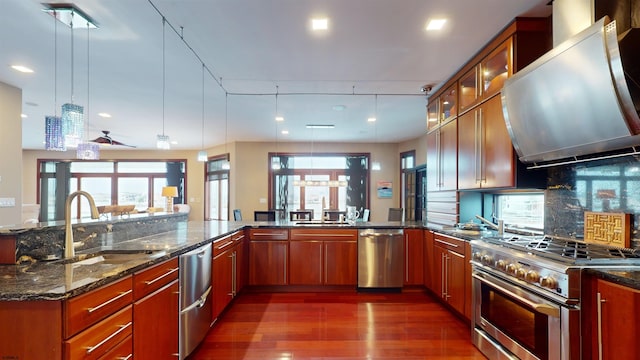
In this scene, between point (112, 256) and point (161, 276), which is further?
point (112, 256)

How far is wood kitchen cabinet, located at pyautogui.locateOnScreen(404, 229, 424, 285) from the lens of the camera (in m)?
3.90

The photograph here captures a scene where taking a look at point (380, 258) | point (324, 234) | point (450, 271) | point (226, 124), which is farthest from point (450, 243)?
point (226, 124)

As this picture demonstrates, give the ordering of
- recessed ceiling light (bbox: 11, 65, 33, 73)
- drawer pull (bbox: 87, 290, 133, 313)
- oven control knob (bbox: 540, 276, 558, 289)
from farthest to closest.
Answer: recessed ceiling light (bbox: 11, 65, 33, 73) → oven control knob (bbox: 540, 276, 558, 289) → drawer pull (bbox: 87, 290, 133, 313)

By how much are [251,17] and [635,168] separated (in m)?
2.85

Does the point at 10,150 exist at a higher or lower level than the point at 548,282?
higher

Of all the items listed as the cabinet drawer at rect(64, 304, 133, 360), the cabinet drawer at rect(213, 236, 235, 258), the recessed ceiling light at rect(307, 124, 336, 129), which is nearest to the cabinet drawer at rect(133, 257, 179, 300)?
the cabinet drawer at rect(64, 304, 133, 360)

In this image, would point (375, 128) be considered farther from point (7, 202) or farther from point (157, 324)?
point (7, 202)

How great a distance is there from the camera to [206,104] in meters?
4.77

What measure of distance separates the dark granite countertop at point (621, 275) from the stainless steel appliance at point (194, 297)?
8.10 ft

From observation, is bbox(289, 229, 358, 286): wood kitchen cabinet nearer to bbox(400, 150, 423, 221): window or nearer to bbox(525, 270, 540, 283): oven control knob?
bbox(525, 270, 540, 283): oven control knob

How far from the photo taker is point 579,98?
177 centimetres

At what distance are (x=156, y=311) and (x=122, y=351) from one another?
0.31 meters

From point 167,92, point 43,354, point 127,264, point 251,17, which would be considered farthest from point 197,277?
point 167,92

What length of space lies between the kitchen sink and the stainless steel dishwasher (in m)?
2.51
